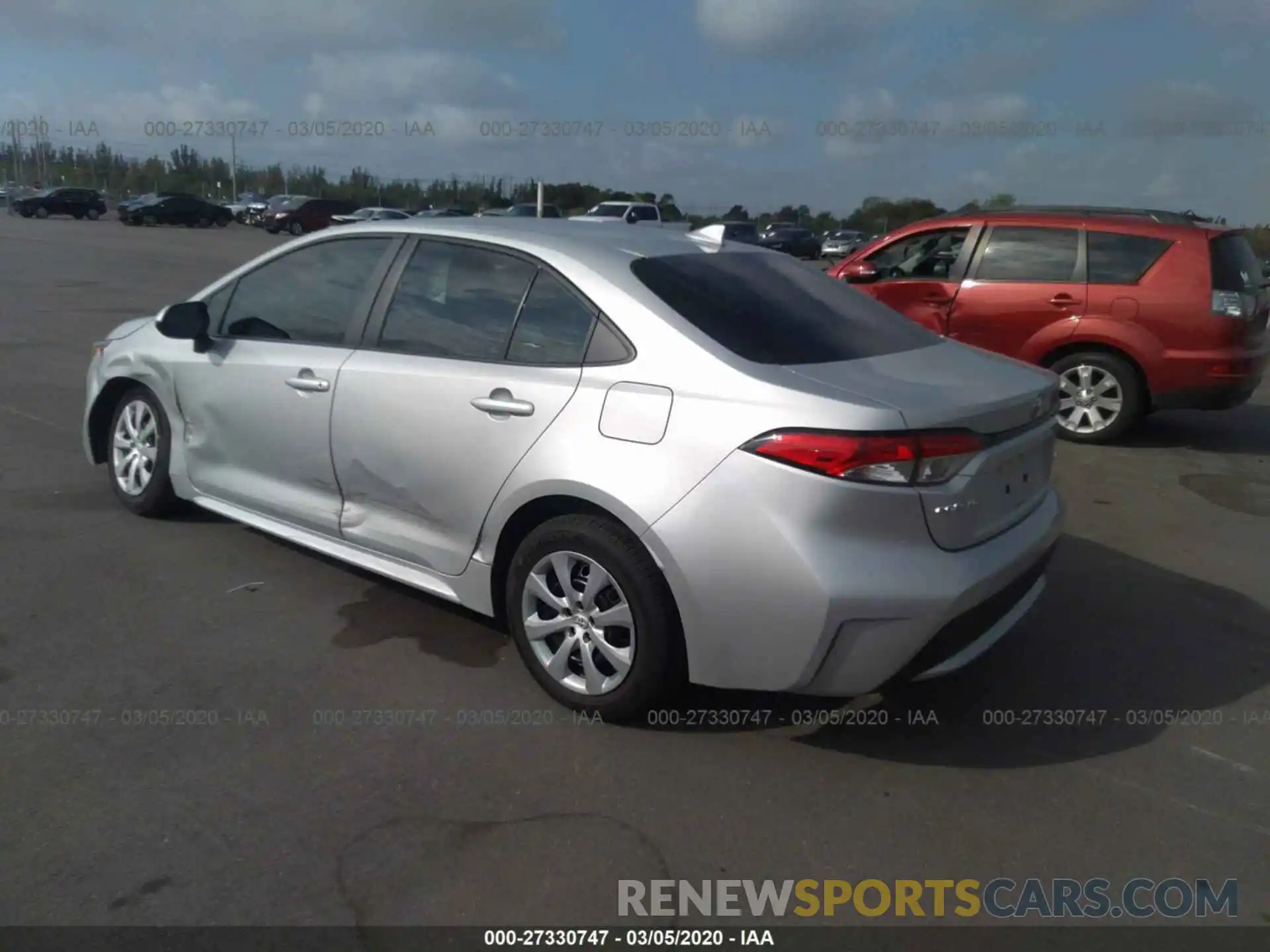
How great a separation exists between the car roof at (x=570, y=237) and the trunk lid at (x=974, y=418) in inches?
35.4

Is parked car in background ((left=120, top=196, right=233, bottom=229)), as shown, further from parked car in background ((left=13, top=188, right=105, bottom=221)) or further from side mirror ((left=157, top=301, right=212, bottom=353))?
side mirror ((left=157, top=301, right=212, bottom=353))

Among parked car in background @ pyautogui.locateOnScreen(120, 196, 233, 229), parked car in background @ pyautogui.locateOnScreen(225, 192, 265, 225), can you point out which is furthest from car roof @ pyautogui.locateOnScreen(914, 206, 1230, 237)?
parked car in background @ pyautogui.locateOnScreen(225, 192, 265, 225)

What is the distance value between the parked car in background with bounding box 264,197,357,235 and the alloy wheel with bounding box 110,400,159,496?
40.4 meters

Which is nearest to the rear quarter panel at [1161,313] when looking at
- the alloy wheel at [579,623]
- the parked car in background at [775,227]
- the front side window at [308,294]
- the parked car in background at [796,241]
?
the front side window at [308,294]

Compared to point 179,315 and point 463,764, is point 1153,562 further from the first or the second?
point 179,315

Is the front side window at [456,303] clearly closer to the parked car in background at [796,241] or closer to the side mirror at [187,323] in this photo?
the side mirror at [187,323]

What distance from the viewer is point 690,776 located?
340 centimetres

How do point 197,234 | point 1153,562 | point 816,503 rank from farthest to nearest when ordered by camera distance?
point 197,234 → point 1153,562 → point 816,503

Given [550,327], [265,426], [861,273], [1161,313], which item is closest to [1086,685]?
[550,327]

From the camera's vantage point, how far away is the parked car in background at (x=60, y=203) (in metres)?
49.6

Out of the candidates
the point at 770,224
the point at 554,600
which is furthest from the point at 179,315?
the point at 770,224

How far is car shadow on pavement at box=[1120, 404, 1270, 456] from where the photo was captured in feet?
28.5

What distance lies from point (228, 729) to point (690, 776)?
5.07ft

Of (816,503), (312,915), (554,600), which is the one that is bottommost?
(312,915)
